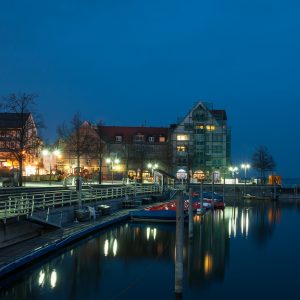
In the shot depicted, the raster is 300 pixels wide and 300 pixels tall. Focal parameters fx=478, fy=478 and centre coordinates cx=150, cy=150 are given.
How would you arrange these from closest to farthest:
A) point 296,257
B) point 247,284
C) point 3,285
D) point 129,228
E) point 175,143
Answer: point 3,285, point 247,284, point 296,257, point 129,228, point 175,143

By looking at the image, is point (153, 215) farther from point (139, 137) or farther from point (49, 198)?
point (139, 137)

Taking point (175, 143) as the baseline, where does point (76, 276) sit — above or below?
below

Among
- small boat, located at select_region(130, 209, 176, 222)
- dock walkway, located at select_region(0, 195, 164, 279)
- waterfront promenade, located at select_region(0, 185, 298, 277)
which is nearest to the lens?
dock walkway, located at select_region(0, 195, 164, 279)

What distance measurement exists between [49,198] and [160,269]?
14934mm

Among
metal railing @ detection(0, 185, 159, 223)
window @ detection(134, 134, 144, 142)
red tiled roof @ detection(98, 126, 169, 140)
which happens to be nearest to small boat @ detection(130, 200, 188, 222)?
metal railing @ detection(0, 185, 159, 223)

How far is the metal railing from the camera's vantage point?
27.8 meters

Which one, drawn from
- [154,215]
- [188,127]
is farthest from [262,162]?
[154,215]

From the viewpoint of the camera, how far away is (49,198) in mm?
38500

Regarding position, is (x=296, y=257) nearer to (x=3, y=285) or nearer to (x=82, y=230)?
(x=82, y=230)

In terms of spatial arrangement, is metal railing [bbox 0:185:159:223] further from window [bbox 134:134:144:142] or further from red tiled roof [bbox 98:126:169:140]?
red tiled roof [bbox 98:126:169:140]

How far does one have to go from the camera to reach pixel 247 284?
24172 mm

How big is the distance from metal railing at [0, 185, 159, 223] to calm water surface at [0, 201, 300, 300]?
3.63m

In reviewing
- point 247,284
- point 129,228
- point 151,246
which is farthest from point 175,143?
point 247,284

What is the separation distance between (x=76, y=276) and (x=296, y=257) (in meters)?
16.4
